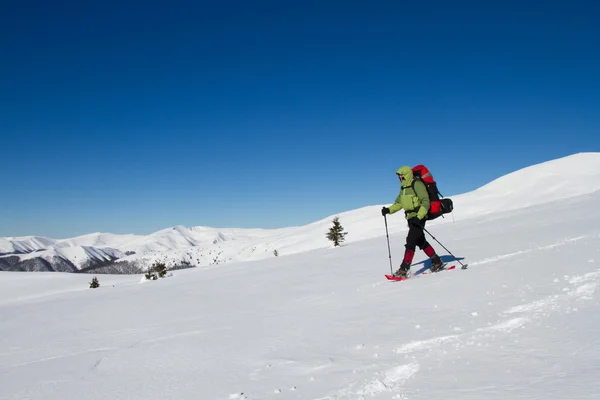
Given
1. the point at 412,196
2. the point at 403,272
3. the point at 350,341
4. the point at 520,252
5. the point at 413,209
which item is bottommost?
the point at 350,341

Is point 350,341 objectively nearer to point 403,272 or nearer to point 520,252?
point 403,272

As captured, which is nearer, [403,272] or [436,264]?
[403,272]

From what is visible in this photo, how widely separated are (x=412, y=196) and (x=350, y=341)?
193 inches

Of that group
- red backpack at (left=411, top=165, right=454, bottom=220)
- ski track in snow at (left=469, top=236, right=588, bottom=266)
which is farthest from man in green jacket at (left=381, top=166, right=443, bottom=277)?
ski track in snow at (left=469, top=236, right=588, bottom=266)

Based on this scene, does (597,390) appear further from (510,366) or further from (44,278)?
(44,278)

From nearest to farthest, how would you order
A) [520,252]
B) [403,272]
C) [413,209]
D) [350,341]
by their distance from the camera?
[350,341], [403,272], [413,209], [520,252]

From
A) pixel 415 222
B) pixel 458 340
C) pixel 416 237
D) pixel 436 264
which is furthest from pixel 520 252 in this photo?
pixel 458 340

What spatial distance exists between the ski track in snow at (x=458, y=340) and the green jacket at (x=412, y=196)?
3.21 meters

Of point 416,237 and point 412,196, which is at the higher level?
point 412,196

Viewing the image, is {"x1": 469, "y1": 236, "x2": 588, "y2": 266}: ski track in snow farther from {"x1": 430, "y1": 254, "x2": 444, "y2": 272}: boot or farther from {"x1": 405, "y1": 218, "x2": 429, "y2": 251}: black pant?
{"x1": 405, "y1": 218, "x2": 429, "y2": 251}: black pant

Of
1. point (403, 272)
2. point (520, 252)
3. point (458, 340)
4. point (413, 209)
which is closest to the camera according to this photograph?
point (458, 340)

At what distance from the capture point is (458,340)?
157 inches

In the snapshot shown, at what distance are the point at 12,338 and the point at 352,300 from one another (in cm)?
673

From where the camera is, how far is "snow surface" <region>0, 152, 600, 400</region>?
316 centimetres
